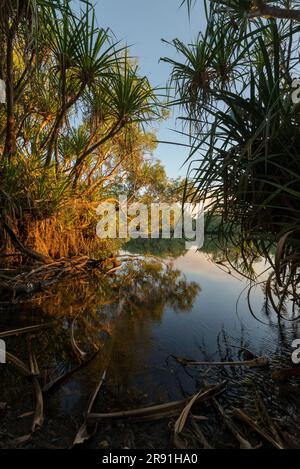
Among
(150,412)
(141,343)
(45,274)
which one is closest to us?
(150,412)

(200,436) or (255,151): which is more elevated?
(255,151)

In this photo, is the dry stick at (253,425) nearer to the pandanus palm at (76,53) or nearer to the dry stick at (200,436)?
the dry stick at (200,436)

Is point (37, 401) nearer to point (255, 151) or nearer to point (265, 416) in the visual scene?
point (265, 416)

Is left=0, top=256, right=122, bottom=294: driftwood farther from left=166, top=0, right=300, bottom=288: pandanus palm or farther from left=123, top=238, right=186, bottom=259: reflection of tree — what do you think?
left=123, top=238, right=186, bottom=259: reflection of tree

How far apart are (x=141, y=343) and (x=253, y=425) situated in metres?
0.83

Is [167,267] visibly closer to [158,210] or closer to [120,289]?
[120,289]

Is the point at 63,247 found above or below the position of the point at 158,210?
below

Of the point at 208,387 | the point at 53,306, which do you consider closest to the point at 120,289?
the point at 53,306

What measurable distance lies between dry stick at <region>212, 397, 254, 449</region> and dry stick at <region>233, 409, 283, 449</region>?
0.04 metres

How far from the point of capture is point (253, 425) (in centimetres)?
85

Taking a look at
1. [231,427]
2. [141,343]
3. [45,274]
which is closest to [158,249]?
[45,274]

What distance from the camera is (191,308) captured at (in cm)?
228
